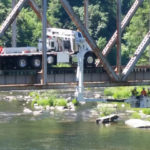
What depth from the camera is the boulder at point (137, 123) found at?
70812 mm

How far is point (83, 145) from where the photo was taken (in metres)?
62.7

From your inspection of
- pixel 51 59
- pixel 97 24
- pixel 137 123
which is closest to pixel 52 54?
pixel 51 59

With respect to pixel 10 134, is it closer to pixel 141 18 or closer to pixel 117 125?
pixel 117 125

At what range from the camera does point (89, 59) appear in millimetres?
63812

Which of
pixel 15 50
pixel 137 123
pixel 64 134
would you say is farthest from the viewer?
pixel 137 123

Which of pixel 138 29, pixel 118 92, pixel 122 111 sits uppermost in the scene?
pixel 138 29

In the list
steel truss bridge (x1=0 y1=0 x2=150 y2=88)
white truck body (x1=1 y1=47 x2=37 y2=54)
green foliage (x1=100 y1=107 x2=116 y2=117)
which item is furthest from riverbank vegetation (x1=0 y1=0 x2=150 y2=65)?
steel truss bridge (x1=0 y1=0 x2=150 y2=88)

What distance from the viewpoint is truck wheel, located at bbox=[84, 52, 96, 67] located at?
6353 centimetres

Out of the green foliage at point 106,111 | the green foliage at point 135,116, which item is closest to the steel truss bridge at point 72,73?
the green foliage at point 135,116

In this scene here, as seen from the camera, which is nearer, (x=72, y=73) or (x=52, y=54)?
(x=72, y=73)

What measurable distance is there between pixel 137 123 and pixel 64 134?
7.11 m

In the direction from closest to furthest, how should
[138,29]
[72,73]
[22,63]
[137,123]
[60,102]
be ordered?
[72,73], [22,63], [137,123], [60,102], [138,29]

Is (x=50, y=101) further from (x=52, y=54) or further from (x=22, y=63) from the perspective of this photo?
(x=22, y=63)

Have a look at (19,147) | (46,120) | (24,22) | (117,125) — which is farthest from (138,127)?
(24,22)
